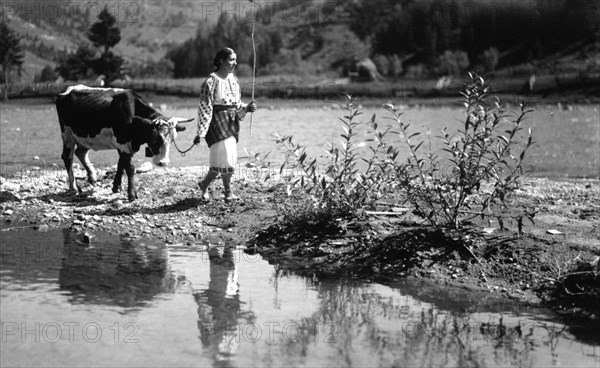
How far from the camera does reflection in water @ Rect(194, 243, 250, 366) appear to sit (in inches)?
266

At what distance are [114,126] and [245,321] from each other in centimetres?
738

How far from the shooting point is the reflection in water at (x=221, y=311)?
6.76 meters

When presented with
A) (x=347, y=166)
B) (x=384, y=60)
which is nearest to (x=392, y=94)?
(x=384, y=60)

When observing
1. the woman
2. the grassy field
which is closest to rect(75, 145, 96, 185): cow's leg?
the grassy field

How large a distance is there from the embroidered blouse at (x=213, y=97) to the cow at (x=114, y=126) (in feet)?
4.70

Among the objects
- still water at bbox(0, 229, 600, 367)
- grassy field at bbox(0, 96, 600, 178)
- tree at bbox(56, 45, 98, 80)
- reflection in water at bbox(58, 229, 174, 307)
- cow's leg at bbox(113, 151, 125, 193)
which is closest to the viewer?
still water at bbox(0, 229, 600, 367)

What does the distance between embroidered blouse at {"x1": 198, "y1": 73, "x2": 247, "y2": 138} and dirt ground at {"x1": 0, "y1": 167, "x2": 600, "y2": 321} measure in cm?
138

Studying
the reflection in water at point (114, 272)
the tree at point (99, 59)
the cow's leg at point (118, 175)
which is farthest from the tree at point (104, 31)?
the reflection in water at point (114, 272)

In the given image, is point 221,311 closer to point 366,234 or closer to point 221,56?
point 366,234

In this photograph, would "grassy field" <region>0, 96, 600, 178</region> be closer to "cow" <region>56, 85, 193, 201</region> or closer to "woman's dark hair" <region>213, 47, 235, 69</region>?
"woman's dark hair" <region>213, 47, 235, 69</region>

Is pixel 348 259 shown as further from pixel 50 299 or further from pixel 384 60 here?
pixel 384 60

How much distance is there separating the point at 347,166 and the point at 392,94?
8230cm

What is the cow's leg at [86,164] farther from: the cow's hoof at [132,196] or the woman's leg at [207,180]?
the woman's leg at [207,180]

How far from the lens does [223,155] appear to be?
481 inches
